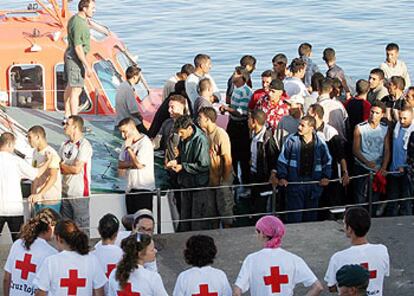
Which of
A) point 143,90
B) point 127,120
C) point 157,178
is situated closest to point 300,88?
point 157,178

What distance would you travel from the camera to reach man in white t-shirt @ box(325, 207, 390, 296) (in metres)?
9.66

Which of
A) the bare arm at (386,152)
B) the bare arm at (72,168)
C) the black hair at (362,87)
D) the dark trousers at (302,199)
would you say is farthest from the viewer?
the black hair at (362,87)

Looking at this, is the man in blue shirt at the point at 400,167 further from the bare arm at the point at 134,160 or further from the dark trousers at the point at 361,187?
the bare arm at the point at 134,160

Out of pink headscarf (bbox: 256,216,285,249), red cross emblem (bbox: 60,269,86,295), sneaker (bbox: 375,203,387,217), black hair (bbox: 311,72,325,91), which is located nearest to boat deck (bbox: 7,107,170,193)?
black hair (bbox: 311,72,325,91)

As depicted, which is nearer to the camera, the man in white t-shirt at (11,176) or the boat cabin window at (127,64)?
the man in white t-shirt at (11,176)

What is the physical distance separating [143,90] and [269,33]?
33301 millimetres

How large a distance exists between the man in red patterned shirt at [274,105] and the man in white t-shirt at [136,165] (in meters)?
1.64

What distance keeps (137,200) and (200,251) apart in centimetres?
413

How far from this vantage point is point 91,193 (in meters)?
14.5

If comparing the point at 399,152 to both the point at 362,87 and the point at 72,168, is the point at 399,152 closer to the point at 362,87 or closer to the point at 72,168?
the point at 362,87

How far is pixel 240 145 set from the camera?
14.8 m

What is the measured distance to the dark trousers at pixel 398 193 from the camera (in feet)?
46.1

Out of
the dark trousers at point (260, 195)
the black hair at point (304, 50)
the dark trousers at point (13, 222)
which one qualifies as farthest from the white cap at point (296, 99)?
the dark trousers at point (13, 222)

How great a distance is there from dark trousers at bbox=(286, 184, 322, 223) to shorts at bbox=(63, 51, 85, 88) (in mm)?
4239
